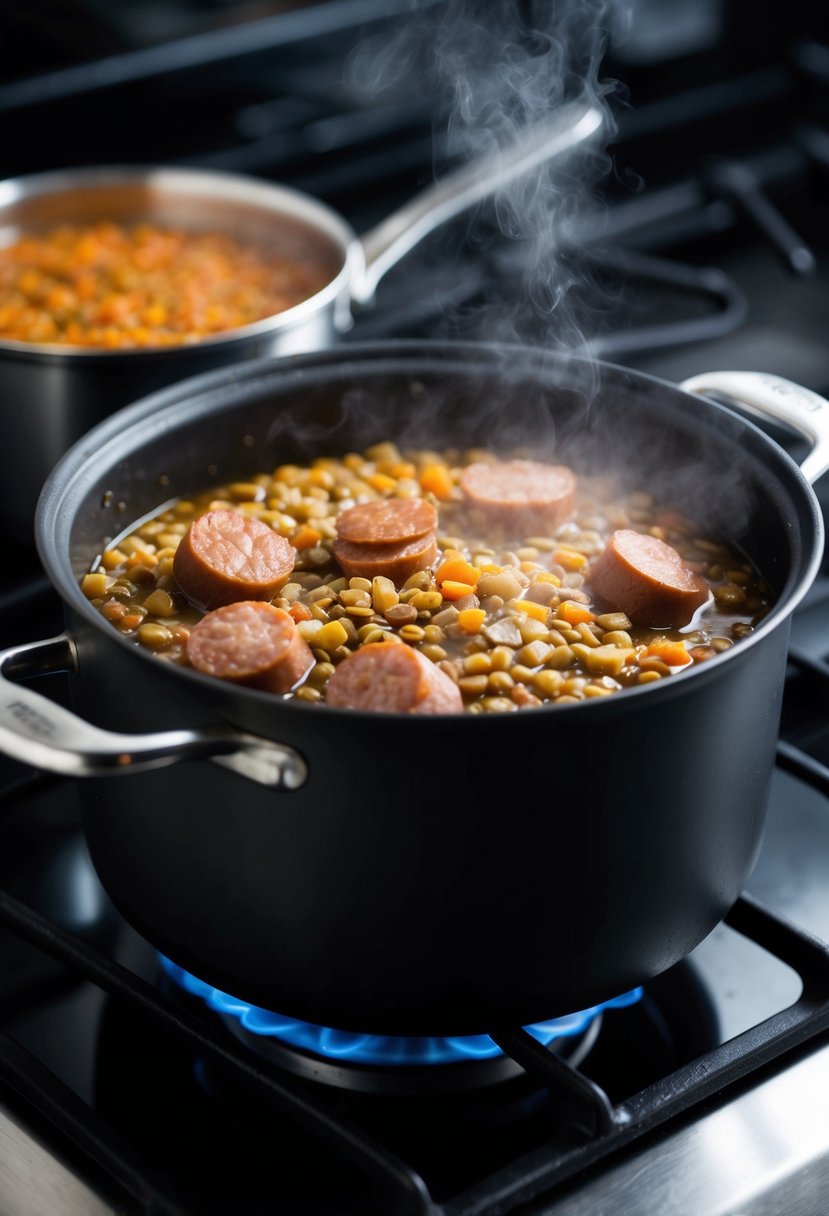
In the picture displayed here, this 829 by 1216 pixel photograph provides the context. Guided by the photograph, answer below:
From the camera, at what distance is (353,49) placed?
2316mm

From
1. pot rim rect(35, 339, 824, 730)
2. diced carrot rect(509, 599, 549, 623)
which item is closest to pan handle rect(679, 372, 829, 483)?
pot rim rect(35, 339, 824, 730)

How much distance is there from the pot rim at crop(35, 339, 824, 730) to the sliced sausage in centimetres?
11

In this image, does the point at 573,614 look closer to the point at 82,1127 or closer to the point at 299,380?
the point at 299,380

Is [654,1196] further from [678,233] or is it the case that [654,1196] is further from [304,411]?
[678,233]

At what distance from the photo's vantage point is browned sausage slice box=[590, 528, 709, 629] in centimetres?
124

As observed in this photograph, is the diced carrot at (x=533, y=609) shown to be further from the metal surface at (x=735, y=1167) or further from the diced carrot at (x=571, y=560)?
the metal surface at (x=735, y=1167)

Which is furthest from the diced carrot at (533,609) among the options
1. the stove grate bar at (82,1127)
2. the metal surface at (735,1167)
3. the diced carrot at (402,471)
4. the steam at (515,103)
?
the steam at (515,103)

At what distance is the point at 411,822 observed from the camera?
91 cm

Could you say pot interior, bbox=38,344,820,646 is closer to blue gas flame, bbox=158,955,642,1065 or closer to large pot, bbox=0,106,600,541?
large pot, bbox=0,106,600,541

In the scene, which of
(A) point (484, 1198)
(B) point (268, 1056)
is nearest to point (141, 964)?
(B) point (268, 1056)

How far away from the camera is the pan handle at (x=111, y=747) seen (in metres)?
0.85

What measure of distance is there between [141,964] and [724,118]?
208 centimetres

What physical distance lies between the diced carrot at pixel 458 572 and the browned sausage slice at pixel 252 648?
175 millimetres

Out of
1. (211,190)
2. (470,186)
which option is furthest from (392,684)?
(211,190)
